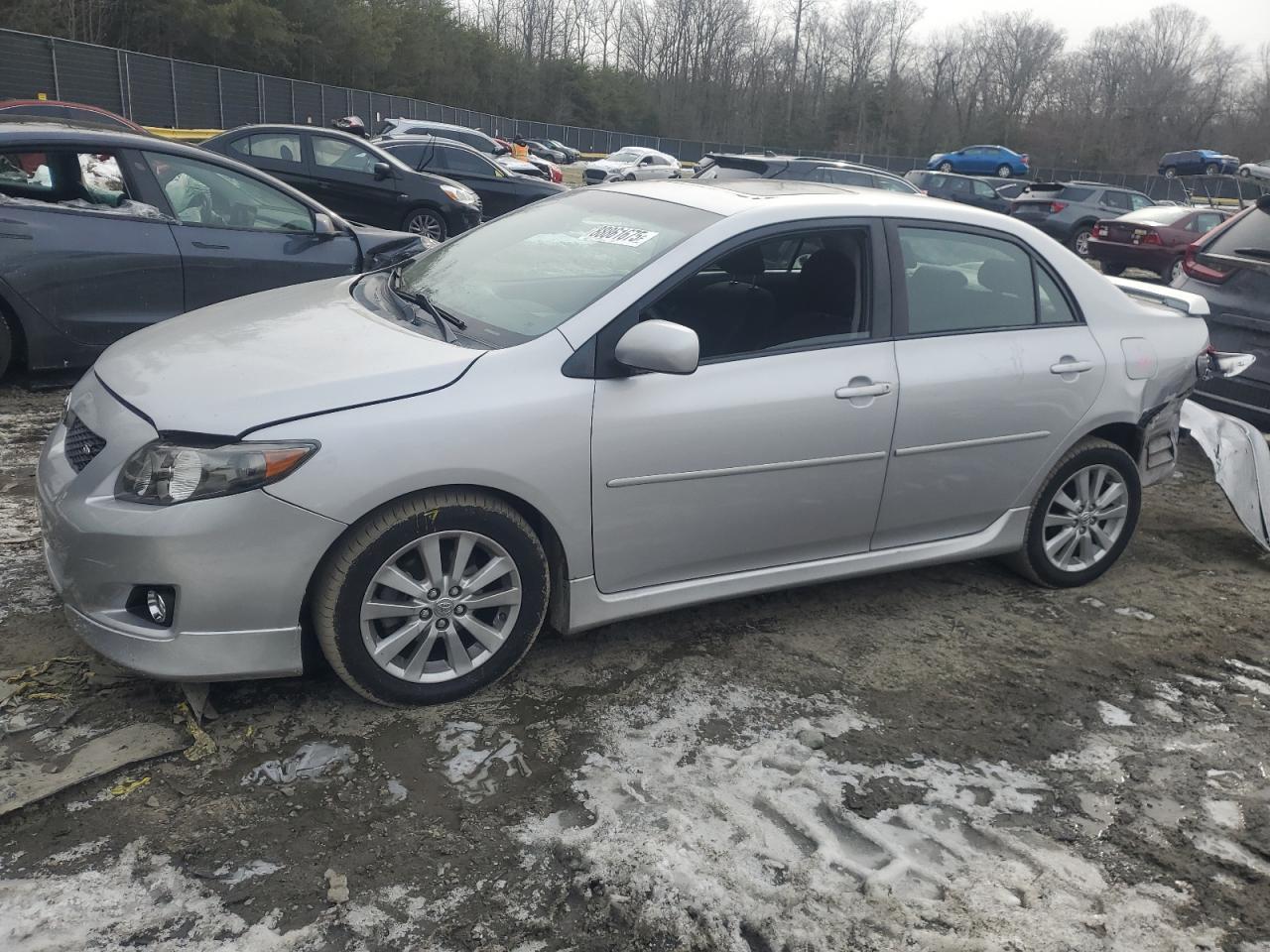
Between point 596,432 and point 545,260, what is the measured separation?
0.99 meters

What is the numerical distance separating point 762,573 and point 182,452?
2028 millimetres

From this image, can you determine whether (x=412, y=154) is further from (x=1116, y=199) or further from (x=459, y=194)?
(x=1116, y=199)

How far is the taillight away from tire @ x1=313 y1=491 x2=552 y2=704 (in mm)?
5450

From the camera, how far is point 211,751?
3.08m

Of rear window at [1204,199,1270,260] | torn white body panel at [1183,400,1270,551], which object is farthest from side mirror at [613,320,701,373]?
rear window at [1204,199,1270,260]

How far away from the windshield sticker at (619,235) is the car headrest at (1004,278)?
149 cm

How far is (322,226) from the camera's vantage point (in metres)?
6.90

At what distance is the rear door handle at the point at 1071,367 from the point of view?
4375 millimetres

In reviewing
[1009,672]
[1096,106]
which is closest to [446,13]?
[1096,106]

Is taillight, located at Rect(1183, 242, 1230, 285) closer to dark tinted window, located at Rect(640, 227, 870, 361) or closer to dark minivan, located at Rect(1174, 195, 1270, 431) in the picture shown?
dark minivan, located at Rect(1174, 195, 1270, 431)

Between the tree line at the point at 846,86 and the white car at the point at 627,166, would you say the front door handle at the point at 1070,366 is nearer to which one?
the white car at the point at 627,166

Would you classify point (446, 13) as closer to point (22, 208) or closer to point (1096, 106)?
point (1096, 106)

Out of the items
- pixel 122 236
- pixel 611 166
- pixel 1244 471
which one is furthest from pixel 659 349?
pixel 611 166

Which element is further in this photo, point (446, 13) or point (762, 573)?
point (446, 13)
